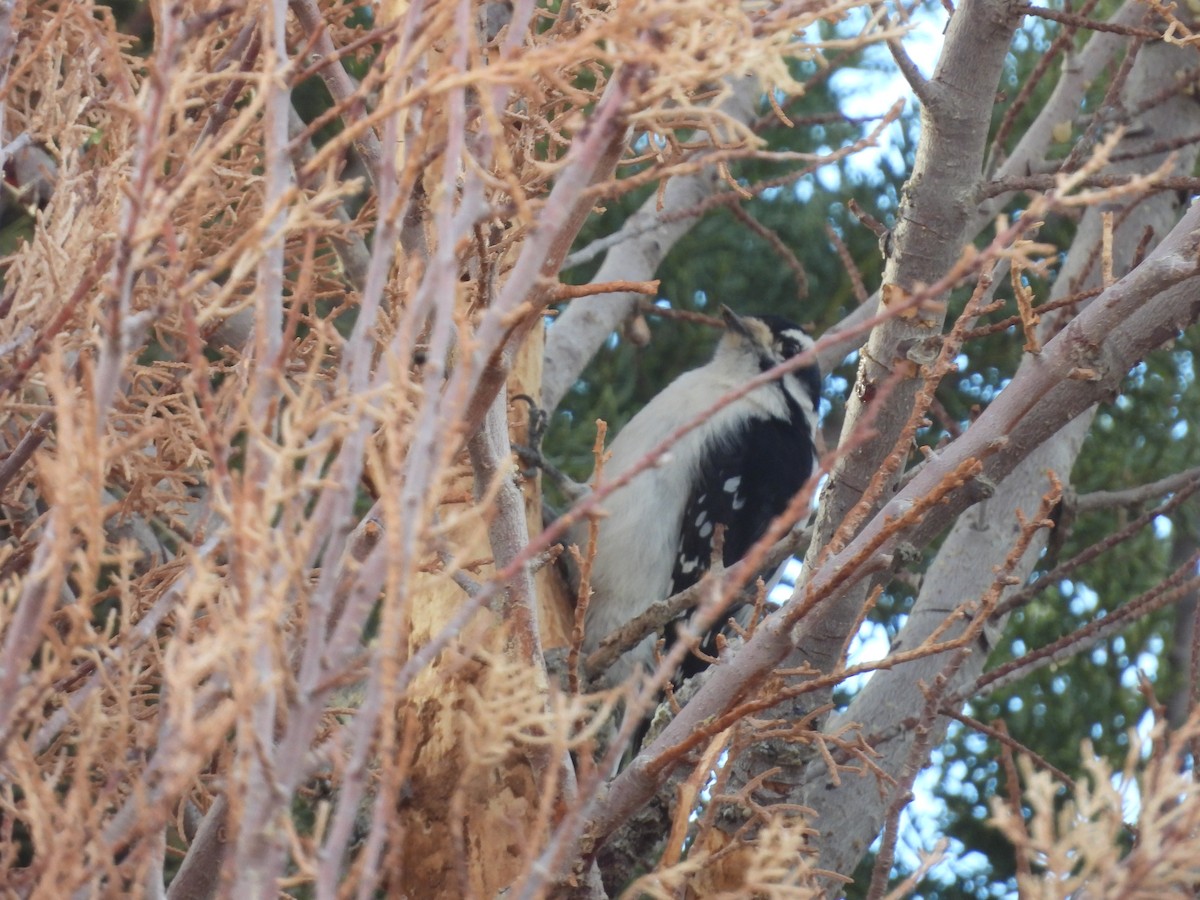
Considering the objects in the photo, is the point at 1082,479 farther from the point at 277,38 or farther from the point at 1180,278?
the point at 277,38

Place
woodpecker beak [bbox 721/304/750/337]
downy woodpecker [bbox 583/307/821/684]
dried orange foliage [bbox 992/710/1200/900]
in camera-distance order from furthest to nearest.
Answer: woodpecker beak [bbox 721/304/750/337]
downy woodpecker [bbox 583/307/821/684]
dried orange foliage [bbox 992/710/1200/900]

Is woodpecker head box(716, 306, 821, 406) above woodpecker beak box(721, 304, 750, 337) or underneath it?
underneath

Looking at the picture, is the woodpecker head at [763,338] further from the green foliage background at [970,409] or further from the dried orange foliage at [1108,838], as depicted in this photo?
the dried orange foliage at [1108,838]

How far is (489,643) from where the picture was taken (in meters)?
3.57

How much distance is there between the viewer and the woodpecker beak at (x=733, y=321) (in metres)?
5.10

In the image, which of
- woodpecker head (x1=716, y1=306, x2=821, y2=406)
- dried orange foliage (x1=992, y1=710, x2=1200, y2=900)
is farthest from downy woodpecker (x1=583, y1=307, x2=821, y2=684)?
dried orange foliage (x1=992, y1=710, x2=1200, y2=900)

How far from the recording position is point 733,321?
16.8ft

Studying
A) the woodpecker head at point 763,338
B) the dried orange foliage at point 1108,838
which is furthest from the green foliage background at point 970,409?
the dried orange foliage at point 1108,838

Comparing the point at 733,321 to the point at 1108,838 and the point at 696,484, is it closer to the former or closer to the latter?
the point at 696,484

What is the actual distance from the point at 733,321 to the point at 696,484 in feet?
1.93

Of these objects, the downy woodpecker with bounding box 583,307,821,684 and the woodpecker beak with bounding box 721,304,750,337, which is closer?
the downy woodpecker with bounding box 583,307,821,684

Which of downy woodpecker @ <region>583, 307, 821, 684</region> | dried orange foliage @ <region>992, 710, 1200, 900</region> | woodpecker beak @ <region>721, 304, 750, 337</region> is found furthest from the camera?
woodpecker beak @ <region>721, 304, 750, 337</region>

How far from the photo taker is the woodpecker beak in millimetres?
5102

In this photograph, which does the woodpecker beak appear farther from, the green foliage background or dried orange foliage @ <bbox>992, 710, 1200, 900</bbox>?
dried orange foliage @ <bbox>992, 710, 1200, 900</bbox>
